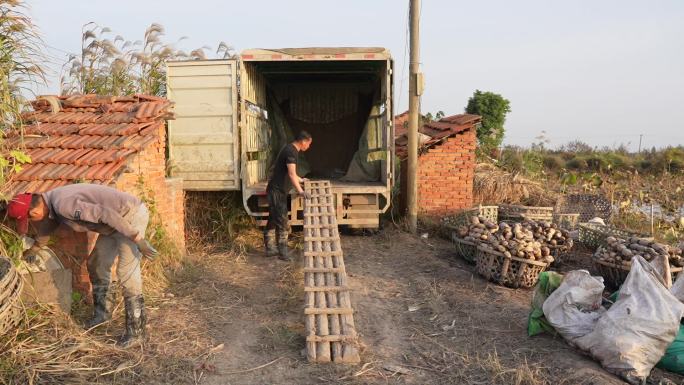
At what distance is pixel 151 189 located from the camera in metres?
6.55

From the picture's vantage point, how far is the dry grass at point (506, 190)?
10.6 meters

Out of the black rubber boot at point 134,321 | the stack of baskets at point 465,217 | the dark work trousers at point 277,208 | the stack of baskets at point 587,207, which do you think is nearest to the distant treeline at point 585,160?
the stack of baskets at point 587,207

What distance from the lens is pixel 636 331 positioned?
4.05 m

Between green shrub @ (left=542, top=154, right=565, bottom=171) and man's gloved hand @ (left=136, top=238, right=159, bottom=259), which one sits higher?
green shrub @ (left=542, top=154, right=565, bottom=171)

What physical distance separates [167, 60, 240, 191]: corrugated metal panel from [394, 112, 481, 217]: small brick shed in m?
3.49

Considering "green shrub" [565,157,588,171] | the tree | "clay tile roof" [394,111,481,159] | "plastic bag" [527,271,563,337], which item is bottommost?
"plastic bag" [527,271,563,337]

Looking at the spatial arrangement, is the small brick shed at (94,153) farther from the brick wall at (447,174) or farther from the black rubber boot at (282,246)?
the brick wall at (447,174)

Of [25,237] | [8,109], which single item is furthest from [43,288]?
[8,109]

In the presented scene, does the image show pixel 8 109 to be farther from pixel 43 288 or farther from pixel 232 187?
pixel 232 187

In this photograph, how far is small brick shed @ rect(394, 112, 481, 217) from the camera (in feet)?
30.8

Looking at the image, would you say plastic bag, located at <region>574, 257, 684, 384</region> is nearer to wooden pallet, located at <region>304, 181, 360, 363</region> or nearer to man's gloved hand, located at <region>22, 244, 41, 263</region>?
wooden pallet, located at <region>304, 181, 360, 363</region>

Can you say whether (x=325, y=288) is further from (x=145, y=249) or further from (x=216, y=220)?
(x=216, y=220)

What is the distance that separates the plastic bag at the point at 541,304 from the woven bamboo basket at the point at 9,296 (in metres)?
4.37

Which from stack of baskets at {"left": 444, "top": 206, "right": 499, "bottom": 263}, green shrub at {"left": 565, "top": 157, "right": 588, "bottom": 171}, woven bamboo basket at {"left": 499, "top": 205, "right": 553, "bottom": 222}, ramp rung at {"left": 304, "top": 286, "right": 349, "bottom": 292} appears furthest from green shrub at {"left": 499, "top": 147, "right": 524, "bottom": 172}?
green shrub at {"left": 565, "top": 157, "right": 588, "bottom": 171}
